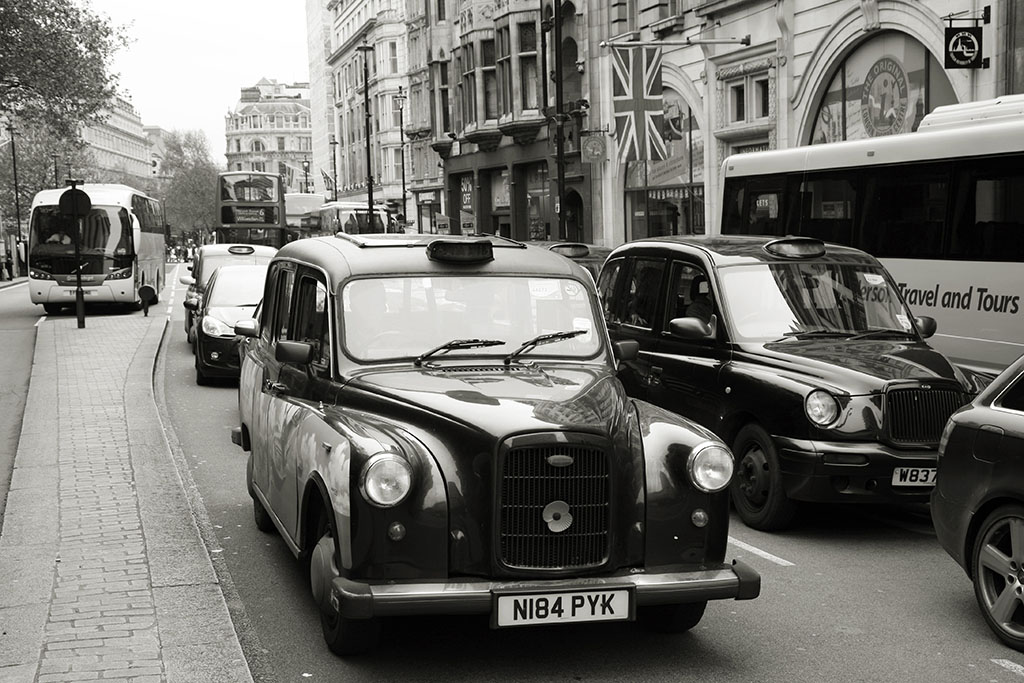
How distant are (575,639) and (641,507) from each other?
0.86m

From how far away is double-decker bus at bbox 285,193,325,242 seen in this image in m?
74.4

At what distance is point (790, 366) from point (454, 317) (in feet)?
9.50

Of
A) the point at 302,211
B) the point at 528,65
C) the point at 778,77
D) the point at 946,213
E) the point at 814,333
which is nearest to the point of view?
the point at 814,333

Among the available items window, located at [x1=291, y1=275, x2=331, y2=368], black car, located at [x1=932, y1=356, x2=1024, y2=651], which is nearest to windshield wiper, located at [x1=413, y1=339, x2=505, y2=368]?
window, located at [x1=291, y1=275, x2=331, y2=368]

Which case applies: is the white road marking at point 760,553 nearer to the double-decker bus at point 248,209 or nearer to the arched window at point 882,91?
the arched window at point 882,91

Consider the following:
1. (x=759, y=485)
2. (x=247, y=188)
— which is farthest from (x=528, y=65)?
(x=759, y=485)

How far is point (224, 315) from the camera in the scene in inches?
674

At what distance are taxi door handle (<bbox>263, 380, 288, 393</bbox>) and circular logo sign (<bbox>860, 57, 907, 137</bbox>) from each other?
18454mm

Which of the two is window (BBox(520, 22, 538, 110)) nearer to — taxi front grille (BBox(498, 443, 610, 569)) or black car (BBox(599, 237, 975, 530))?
black car (BBox(599, 237, 975, 530))

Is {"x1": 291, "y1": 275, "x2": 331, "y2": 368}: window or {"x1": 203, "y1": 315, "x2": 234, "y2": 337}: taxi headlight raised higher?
{"x1": 291, "y1": 275, "x2": 331, "y2": 368}: window

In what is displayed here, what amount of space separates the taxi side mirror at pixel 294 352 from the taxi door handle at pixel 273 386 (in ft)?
1.94

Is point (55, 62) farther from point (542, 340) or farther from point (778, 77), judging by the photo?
point (542, 340)

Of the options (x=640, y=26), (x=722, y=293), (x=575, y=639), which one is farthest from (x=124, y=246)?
(x=575, y=639)

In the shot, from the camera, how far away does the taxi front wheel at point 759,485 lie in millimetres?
8438
